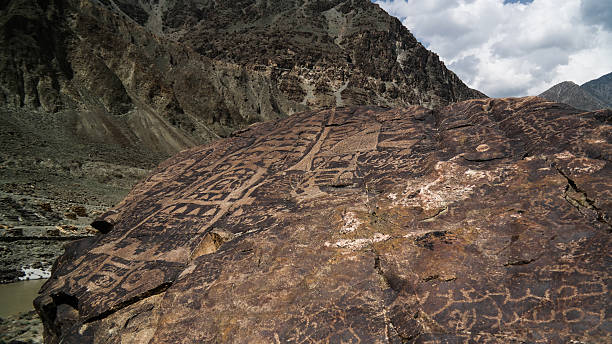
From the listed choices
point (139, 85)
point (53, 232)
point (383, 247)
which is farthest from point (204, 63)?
point (383, 247)

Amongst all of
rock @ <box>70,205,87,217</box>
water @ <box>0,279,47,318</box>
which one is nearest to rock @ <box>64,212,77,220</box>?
rock @ <box>70,205,87,217</box>

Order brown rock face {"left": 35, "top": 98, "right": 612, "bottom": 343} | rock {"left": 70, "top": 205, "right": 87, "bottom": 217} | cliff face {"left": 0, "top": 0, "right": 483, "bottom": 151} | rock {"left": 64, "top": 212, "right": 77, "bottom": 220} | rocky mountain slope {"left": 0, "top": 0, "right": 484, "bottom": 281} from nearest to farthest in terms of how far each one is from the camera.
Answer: brown rock face {"left": 35, "top": 98, "right": 612, "bottom": 343} < rock {"left": 64, "top": 212, "right": 77, "bottom": 220} < rock {"left": 70, "top": 205, "right": 87, "bottom": 217} < rocky mountain slope {"left": 0, "top": 0, "right": 484, "bottom": 281} < cliff face {"left": 0, "top": 0, "right": 483, "bottom": 151}

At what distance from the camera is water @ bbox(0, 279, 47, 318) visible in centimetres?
546

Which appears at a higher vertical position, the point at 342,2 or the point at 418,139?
the point at 342,2

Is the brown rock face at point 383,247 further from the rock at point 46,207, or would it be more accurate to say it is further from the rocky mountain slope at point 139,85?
the rock at point 46,207

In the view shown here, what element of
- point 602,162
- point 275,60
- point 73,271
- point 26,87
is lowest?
point 73,271

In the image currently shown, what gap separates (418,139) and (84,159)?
18890 millimetres

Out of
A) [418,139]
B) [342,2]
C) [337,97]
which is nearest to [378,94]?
[337,97]

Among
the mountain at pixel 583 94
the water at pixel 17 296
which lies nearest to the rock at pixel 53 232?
the water at pixel 17 296

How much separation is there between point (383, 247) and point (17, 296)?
23.9 ft

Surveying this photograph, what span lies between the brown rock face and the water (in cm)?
333

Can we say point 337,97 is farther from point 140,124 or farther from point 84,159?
point 84,159

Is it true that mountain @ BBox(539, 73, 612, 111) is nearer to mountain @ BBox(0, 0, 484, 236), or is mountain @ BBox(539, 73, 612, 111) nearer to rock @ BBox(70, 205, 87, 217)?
mountain @ BBox(0, 0, 484, 236)

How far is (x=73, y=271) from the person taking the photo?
3.11 meters
